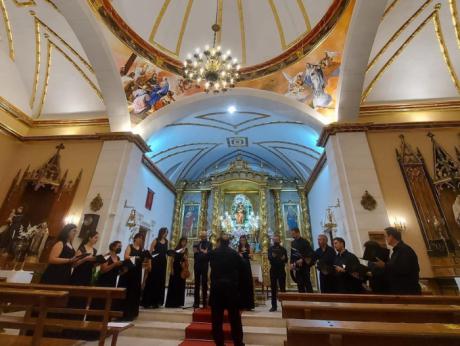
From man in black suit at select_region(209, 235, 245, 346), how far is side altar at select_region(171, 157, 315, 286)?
8023 mm

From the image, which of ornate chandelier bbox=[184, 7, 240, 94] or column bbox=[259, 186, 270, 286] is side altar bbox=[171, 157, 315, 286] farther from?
ornate chandelier bbox=[184, 7, 240, 94]

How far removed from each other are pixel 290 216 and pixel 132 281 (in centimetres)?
859

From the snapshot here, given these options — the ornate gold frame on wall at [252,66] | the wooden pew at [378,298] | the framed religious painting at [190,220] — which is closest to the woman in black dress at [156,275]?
the wooden pew at [378,298]

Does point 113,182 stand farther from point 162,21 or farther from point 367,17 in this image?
point 367,17

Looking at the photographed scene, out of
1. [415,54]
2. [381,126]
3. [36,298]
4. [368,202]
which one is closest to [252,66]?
[381,126]

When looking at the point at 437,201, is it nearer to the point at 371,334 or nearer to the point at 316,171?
the point at 316,171

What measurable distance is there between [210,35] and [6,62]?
20.2ft

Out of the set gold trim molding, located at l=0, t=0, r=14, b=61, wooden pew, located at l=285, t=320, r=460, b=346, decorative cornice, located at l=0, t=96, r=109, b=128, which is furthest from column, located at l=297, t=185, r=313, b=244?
gold trim molding, located at l=0, t=0, r=14, b=61

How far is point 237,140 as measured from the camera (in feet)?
36.5

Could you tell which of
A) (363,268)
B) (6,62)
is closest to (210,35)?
(6,62)

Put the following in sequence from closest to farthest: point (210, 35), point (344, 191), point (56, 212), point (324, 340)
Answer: point (324, 340), point (344, 191), point (56, 212), point (210, 35)

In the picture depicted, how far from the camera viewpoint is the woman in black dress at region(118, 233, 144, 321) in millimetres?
4227

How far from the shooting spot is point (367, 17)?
546 cm

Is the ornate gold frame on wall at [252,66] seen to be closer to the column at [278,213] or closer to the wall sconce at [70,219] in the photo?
the wall sconce at [70,219]
